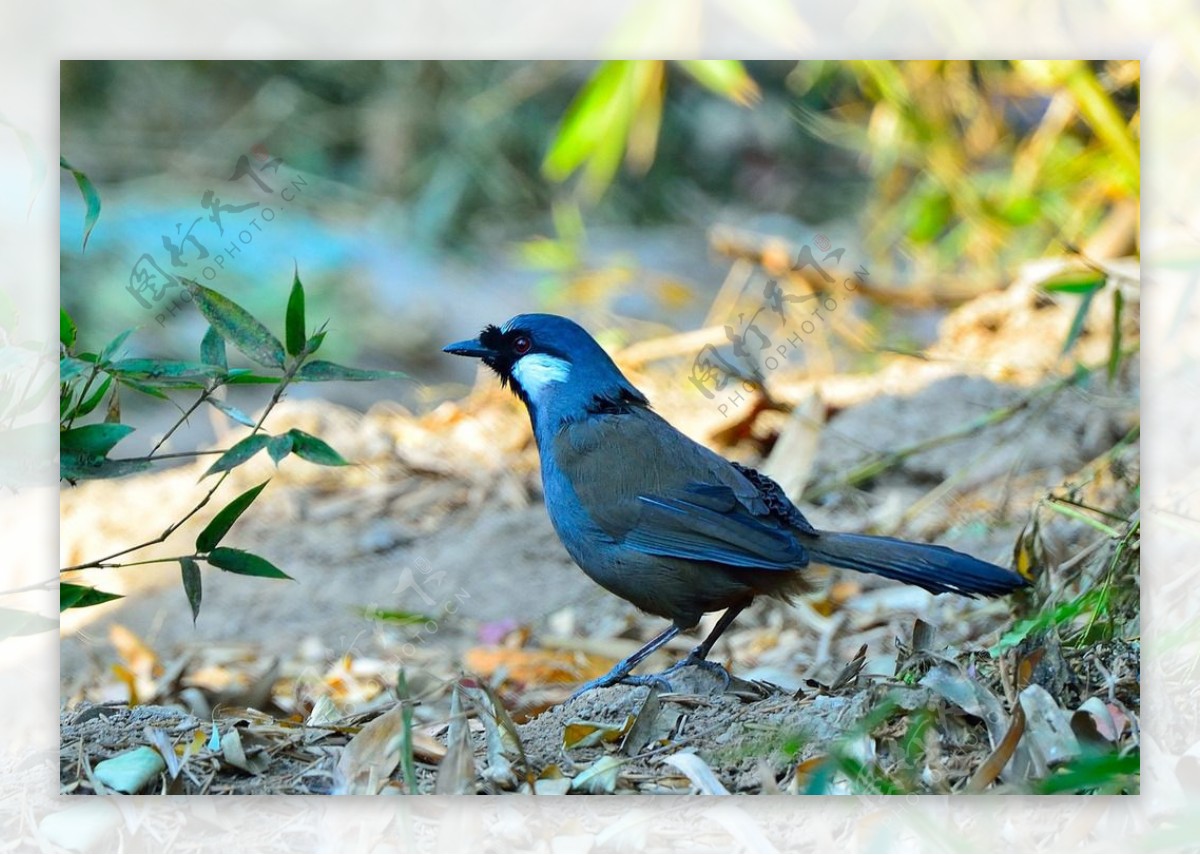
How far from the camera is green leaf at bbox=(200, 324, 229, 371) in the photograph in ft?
11.0

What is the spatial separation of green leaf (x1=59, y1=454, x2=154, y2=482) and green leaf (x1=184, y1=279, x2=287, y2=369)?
1.15 ft

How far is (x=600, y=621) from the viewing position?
443 centimetres

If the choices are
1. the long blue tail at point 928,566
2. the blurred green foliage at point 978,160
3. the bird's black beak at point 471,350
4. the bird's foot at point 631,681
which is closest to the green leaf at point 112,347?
the bird's black beak at point 471,350

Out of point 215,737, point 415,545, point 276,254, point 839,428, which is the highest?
point 276,254

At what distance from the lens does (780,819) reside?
124 inches

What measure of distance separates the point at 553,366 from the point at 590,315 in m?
1.31

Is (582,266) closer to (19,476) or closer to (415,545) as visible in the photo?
(415,545)

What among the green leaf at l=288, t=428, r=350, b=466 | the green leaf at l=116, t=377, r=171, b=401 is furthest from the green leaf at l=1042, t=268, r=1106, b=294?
the green leaf at l=116, t=377, r=171, b=401

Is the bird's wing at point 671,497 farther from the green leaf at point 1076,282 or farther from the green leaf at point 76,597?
the green leaf at point 1076,282

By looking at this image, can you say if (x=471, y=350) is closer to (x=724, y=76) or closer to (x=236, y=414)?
(x=236, y=414)

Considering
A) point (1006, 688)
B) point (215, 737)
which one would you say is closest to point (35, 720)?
point (215, 737)

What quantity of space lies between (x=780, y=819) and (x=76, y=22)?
98.6 inches

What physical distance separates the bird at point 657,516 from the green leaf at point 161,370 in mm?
598

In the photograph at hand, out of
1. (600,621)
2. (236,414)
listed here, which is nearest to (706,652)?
(600,621)
